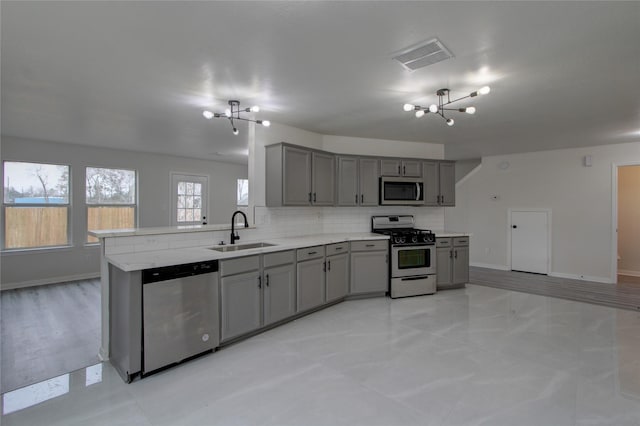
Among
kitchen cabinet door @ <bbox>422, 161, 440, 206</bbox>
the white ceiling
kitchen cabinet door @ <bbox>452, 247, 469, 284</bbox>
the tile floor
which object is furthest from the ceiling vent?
kitchen cabinet door @ <bbox>452, 247, 469, 284</bbox>

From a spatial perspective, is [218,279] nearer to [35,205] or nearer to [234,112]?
[234,112]

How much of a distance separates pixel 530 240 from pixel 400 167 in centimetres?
352

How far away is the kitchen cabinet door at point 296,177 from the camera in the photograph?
3.95 meters

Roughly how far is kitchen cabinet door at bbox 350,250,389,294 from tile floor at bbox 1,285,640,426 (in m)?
0.87

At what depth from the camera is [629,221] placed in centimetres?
611

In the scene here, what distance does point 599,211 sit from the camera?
219 inches

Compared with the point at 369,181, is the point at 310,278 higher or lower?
lower

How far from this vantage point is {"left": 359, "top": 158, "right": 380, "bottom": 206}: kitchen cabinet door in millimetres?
4809

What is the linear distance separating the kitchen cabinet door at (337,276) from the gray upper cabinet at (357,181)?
90 centimetres

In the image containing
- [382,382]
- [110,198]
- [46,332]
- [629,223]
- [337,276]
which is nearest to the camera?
[382,382]

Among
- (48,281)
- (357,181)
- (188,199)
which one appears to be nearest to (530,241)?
(357,181)

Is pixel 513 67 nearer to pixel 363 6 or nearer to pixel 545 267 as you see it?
pixel 363 6

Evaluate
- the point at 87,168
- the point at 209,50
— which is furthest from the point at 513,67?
the point at 87,168

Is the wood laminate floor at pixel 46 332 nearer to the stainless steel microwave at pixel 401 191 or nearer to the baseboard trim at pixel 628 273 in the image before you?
the stainless steel microwave at pixel 401 191
